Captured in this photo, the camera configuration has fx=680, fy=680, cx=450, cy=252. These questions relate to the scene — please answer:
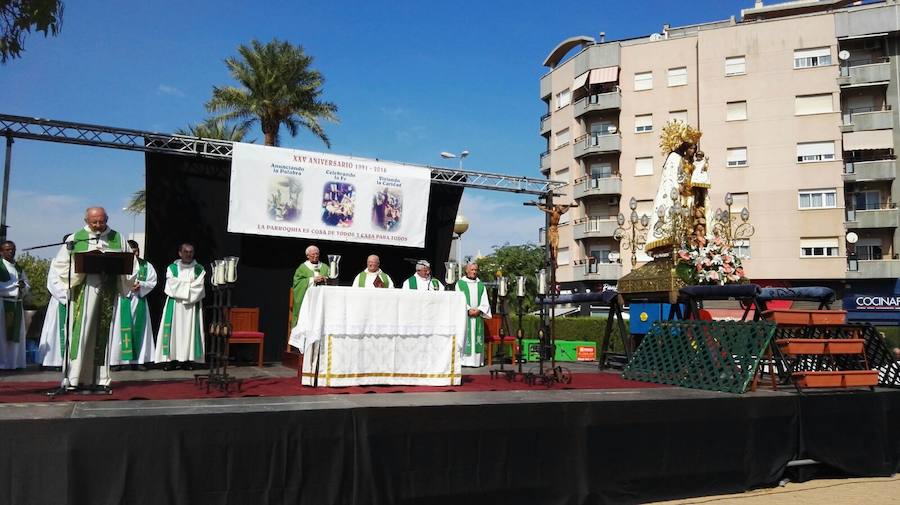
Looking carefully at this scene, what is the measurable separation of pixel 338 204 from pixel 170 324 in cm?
346

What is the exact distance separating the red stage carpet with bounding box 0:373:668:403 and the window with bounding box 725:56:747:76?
33507mm

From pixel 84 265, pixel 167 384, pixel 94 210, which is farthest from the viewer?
pixel 167 384

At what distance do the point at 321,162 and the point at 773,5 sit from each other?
36.9 m

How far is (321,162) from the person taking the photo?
38.1ft

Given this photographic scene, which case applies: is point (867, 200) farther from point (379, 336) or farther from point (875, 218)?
point (379, 336)

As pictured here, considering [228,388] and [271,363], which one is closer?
[228,388]

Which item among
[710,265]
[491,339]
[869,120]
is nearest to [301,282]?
[491,339]

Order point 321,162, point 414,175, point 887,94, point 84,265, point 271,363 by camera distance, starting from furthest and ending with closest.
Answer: point 887,94 → point 414,175 → point 321,162 → point 271,363 → point 84,265

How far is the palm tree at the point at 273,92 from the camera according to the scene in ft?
86.9

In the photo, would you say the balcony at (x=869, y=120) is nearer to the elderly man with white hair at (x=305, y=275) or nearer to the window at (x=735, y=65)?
the window at (x=735, y=65)

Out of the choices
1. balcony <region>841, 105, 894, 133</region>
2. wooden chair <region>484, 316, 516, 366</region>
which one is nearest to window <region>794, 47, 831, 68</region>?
balcony <region>841, 105, 894, 133</region>

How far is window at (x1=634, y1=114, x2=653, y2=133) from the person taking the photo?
39.4 meters

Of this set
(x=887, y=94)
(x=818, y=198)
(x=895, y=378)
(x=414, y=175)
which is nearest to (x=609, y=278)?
(x=818, y=198)

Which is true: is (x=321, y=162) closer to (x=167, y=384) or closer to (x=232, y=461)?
(x=167, y=384)
